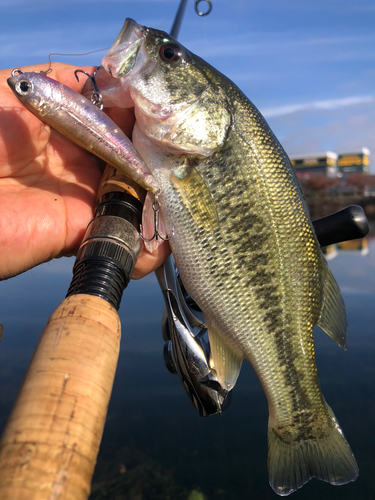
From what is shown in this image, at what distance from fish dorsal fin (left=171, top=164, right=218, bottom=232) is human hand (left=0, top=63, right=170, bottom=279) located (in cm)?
38

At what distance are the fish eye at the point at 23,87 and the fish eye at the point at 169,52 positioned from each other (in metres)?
0.91

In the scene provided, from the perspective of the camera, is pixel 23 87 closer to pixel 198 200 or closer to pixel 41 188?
pixel 41 188

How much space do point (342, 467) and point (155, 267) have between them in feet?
5.62

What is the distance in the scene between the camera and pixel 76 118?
180cm

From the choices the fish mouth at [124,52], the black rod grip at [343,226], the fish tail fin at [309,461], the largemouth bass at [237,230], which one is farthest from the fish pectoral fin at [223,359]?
the fish mouth at [124,52]

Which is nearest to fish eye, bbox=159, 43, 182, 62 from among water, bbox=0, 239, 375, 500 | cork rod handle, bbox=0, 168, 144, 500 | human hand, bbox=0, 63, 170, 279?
human hand, bbox=0, 63, 170, 279

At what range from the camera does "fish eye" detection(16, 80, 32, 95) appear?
165cm

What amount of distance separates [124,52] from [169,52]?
0.33 meters

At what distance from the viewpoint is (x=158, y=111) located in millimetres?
2123

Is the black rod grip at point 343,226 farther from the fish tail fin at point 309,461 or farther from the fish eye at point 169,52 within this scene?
the fish eye at point 169,52

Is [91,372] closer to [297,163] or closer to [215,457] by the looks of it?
[215,457]

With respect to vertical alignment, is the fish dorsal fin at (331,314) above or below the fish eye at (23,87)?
below

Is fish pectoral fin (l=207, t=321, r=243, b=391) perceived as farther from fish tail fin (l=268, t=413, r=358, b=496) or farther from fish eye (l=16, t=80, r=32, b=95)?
fish eye (l=16, t=80, r=32, b=95)

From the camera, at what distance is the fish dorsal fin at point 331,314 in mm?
2410
